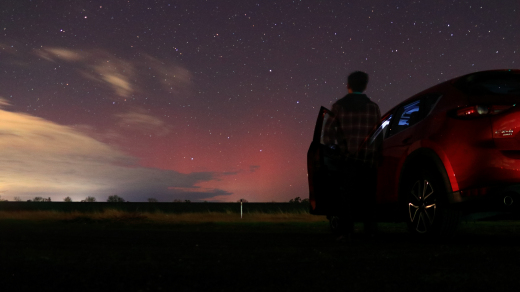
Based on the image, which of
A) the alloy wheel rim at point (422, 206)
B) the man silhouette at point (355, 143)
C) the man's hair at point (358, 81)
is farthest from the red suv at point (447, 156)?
the man's hair at point (358, 81)

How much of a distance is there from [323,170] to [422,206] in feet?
5.03

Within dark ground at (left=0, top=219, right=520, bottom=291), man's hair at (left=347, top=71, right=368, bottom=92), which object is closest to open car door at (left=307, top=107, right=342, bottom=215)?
man's hair at (left=347, top=71, right=368, bottom=92)

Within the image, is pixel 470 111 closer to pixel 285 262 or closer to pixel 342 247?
pixel 342 247

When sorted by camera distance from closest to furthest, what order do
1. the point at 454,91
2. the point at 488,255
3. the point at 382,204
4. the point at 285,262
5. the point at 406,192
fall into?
the point at 285,262 → the point at 488,255 → the point at 454,91 → the point at 406,192 → the point at 382,204

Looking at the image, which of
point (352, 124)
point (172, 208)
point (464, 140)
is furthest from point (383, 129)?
point (172, 208)

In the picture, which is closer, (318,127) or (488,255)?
(488,255)

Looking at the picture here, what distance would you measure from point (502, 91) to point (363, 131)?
1884 millimetres

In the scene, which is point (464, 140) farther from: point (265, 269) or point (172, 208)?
point (172, 208)

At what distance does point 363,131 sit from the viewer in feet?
21.3

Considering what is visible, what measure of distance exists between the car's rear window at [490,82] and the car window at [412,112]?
448 mm

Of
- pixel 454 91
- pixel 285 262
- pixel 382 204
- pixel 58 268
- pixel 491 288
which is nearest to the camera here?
pixel 491 288

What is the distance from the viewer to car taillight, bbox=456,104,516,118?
16.1ft

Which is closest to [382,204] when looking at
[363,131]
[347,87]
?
[363,131]

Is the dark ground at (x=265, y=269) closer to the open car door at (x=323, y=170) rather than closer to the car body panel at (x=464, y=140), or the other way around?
the car body panel at (x=464, y=140)
